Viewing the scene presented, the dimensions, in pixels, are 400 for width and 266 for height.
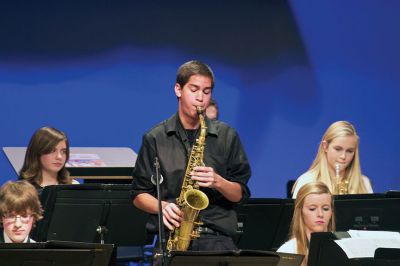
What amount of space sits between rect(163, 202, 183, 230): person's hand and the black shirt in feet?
0.41

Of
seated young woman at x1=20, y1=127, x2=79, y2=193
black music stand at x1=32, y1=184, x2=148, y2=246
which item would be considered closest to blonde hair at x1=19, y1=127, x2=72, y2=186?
seated young woman at x1=20, y1=127, x2=79, y2=193

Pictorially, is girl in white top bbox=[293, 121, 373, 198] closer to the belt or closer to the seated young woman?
the seated young woman

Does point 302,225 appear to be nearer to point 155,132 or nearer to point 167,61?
point 155,132

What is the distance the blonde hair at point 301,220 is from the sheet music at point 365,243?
66 centimetres

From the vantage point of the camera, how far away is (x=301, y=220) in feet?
17.4

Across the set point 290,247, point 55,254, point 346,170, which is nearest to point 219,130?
point 290,247

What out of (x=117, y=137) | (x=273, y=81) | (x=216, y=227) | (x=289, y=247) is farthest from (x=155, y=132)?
(x=273, y=81)

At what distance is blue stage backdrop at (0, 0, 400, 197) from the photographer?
776cm

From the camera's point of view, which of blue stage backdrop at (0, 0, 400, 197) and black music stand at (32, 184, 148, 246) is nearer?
black music stand at (32, 184, 148, 246)

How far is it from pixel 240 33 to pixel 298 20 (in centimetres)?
56

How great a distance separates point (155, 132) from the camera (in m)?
4.64

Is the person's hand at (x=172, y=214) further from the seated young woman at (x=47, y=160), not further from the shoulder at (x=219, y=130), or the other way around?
the seated young woman at (x=47, y=160)

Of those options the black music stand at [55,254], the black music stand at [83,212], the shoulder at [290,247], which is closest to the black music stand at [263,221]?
the shoulder at [290,247]

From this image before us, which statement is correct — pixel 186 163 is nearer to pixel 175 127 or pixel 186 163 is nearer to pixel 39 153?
pixel 175 127
